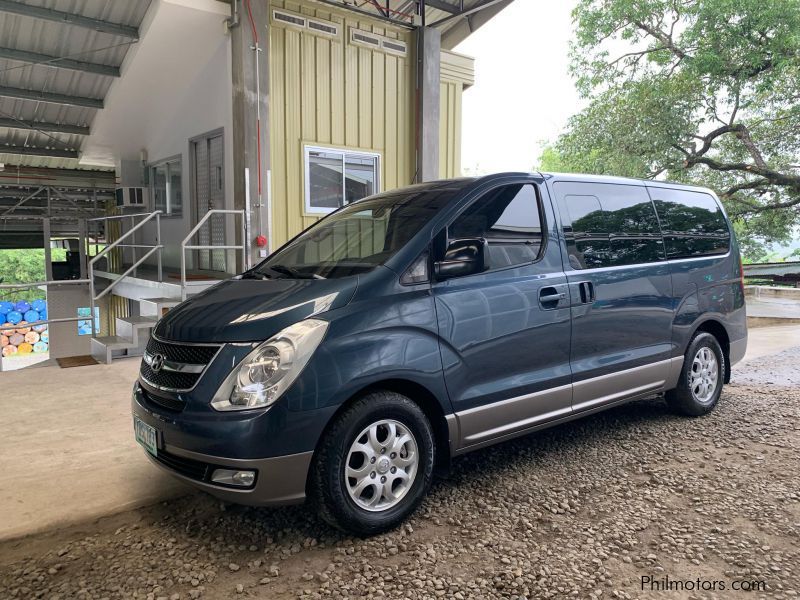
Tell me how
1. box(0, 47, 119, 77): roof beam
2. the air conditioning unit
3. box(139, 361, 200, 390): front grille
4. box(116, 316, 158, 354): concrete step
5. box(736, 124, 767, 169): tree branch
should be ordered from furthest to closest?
1. box(736, 124, 767, 169): tree branch
2. the air conditioning unit
3. box(0, 47, 119, 77): roof beam
4. box(116, 316, 158, 354): concrete step
5. box(139, 361, 200, 390): front grille

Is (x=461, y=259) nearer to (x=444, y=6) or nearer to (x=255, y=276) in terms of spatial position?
(x=255, y=276)

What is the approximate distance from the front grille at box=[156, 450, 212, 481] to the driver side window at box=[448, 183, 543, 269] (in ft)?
5.62

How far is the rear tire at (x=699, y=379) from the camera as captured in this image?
15.6 ft

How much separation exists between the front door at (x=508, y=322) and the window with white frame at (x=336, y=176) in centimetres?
551

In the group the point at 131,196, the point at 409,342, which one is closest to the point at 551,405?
the point at 409,342

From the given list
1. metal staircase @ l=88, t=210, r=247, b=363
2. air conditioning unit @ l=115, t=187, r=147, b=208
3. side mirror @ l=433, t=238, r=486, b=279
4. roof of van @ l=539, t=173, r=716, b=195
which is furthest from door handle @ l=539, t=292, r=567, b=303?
air conditioning unit @ l=115, t=187, r=147, b=208

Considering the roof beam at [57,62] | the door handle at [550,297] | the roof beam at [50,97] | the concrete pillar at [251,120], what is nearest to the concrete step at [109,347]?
the concrete pillar at [251,120]

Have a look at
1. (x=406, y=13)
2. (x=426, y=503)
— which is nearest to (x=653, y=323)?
(x=426, y=503)

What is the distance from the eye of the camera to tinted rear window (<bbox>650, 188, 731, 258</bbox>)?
15.2ft

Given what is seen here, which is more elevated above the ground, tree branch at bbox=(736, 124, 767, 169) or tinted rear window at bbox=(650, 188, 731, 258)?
tree branch at bbox=(736, 124, 767, 169)

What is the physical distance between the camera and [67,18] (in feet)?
26.1

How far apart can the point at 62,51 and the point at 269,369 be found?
8.81m

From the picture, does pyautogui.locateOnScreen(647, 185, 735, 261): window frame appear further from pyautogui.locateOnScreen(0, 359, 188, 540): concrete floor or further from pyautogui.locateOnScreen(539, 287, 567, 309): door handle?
pyautogui.locateOnScreen(0, 359, 188, 540): concrete floor

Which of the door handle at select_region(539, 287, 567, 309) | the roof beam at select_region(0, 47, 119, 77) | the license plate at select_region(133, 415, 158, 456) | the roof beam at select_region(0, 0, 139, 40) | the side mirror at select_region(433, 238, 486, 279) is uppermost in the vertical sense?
the roof beam at select_region(0, 0, 139, 40)
